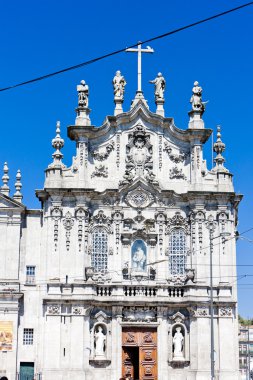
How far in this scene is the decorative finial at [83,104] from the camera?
1681 inches

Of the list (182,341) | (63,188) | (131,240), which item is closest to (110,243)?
(131,240)

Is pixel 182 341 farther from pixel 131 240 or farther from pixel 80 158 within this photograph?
pixel 80 158

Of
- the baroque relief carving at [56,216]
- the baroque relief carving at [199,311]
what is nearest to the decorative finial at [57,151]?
the baroque relief carving at [56,216]

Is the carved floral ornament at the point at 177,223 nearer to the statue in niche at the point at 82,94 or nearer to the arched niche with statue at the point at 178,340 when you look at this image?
the arched niche with statue at the point at 178,340

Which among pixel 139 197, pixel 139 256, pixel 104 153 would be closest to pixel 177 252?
pixel 139 256

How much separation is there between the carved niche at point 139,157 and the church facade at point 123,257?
0.19ft

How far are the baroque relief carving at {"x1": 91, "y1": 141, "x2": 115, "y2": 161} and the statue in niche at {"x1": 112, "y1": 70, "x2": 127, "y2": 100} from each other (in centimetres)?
284

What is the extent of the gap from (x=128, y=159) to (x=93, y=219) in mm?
4060

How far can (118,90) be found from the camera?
143ft

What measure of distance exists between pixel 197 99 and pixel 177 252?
29.7 ft

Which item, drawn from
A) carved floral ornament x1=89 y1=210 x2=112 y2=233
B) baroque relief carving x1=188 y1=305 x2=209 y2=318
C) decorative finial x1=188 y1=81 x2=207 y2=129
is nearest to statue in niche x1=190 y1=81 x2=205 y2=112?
decorative finial x1=188 y1=81 x2=207 y2=129

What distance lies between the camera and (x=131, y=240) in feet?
138

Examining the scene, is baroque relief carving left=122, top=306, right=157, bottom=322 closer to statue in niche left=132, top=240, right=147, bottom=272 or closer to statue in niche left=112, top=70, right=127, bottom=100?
statue in niche left=132, top=240, right=147, bottom=272

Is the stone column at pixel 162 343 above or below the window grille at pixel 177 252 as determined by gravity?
below
